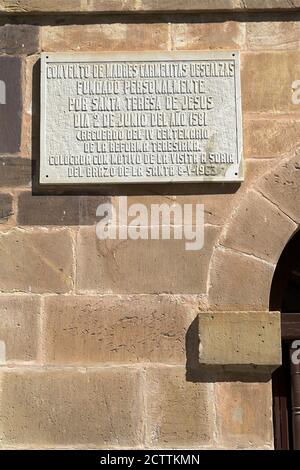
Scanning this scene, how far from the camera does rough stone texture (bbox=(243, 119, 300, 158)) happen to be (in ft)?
15.1

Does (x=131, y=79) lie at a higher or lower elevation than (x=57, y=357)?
higher

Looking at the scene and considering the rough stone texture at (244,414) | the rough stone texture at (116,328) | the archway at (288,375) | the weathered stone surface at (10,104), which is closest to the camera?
the rough stone texture at (244,414)

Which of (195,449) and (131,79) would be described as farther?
(131,79)

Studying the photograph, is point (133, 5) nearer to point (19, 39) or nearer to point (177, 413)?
point (19, 39)

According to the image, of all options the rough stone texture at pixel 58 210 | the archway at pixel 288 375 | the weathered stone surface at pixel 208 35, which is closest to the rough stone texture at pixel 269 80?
the weathered stone surface at pixel 208 35

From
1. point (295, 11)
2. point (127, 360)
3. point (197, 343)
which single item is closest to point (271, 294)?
point (197, 343)

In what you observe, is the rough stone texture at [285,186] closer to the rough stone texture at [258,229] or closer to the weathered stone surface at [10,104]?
the rough stone texture at [258,229]

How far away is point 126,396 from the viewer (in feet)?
14.2

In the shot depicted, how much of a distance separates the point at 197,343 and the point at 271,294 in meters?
0.51

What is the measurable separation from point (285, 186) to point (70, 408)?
1.46 m

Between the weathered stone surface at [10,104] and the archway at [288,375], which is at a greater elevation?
the weathered stone surface at [10,104]

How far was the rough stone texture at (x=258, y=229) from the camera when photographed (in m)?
4.46

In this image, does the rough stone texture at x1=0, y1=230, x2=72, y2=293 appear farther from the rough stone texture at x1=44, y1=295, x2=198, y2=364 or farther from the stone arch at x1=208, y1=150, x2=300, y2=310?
the stone arch at x1=208, y1=150, x2=300, y2=310

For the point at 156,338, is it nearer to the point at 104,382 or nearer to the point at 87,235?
the point at 104,382
